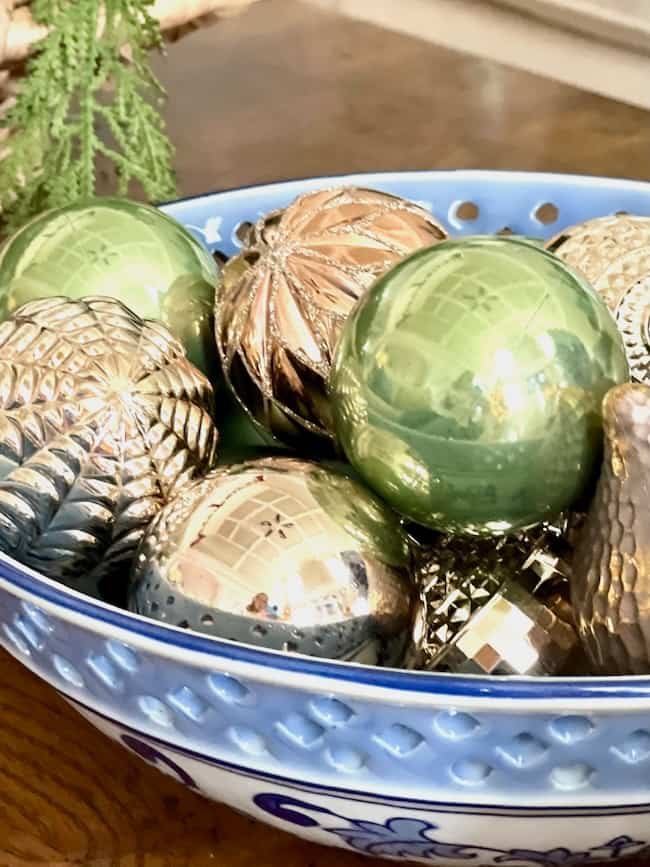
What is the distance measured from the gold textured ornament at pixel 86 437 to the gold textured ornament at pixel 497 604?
0.28ft

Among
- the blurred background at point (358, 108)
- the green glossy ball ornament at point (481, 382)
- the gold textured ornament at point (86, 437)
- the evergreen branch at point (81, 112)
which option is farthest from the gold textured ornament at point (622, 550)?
the blurred background at point (358, 108)

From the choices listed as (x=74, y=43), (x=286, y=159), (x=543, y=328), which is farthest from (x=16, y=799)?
(x=286, y=159)

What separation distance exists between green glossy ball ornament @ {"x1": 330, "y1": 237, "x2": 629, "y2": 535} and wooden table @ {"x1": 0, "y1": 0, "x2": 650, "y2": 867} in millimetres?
118

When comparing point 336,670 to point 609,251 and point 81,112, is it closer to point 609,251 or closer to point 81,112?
point 609,251

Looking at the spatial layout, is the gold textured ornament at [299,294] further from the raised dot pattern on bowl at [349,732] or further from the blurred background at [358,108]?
the blurred background at [358,108]

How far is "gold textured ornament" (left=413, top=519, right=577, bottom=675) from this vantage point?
32 centimetres

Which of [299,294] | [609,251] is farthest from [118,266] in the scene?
[609,251]

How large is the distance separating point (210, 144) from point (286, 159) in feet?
0.19

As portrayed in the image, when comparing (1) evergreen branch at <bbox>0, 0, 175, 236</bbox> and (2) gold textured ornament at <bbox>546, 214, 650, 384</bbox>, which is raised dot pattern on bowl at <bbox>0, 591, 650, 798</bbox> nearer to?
(2) gold textured ornament at <bbox>546, 214, 650, 384</bbox>

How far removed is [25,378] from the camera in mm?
346

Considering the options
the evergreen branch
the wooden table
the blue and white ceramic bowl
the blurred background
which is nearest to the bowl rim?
the blue and white ceramic bowl

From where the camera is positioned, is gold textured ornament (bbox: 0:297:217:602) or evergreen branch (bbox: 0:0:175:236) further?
evergreen branch (bbox: 0:0:175:236)

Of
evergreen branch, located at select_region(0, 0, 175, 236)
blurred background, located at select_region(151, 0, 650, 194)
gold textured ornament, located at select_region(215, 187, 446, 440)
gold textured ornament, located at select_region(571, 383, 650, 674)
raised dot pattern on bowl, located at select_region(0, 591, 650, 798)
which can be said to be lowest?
raised dot pattern on bowl, located at select_region(0, 591, 650, 798)

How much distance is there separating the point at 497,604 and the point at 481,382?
65mm
